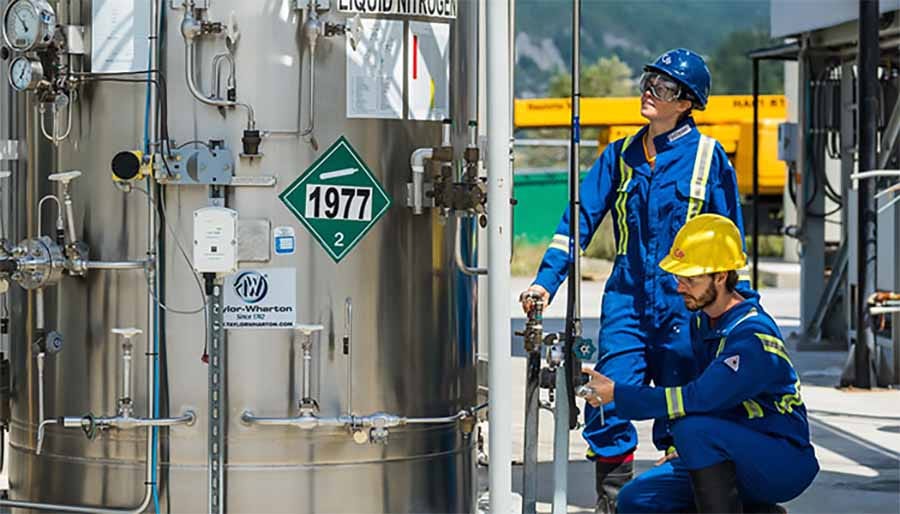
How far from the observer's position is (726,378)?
181 inches

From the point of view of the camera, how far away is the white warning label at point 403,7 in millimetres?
5711

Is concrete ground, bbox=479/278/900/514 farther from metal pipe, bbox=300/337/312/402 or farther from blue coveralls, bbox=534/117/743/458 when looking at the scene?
metal pipe, bbox=300/337/312/402

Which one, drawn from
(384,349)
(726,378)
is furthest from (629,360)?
(726,378)

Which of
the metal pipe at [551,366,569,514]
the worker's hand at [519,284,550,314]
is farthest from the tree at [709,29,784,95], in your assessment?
the metal pipe at [551,366,569,514]

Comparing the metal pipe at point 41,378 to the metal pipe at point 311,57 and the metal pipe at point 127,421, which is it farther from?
the metal pipe at point 311,57

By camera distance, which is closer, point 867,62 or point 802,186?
point 867,62

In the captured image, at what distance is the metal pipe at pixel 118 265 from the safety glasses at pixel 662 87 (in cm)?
194

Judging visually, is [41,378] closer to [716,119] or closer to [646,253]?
[646,253]

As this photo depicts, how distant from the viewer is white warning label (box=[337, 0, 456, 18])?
571cm

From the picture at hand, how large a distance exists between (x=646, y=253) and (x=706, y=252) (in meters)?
1.07

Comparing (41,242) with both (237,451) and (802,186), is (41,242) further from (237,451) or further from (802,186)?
(802,186)

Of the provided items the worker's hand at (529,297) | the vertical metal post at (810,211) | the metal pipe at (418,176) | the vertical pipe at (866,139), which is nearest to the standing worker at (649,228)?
the worker's hand at (529,297)

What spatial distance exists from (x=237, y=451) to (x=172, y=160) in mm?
1055

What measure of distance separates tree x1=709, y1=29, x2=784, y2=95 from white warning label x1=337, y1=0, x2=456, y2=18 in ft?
296
